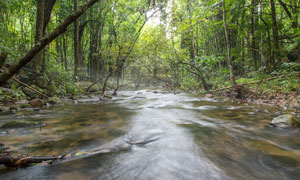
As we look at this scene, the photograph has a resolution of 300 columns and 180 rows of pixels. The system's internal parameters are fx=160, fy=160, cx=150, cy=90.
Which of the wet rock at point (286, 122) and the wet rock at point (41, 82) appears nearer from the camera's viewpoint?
the wet rock at point (286, 122)

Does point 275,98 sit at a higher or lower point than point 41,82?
lower

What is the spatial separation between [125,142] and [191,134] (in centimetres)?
123

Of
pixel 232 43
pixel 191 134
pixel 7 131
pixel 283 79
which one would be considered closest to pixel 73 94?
pixel 7 131

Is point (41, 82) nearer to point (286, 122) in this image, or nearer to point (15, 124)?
point (15, 124)

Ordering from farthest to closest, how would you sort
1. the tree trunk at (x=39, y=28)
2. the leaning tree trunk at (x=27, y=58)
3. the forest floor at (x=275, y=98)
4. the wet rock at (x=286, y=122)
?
the tree trunk at (x=39, y=28)
the forest floor at (x=275, y=98)
the wet rock at (x=286, y=122)
the leaning tree trunk at (x=27, y=58)

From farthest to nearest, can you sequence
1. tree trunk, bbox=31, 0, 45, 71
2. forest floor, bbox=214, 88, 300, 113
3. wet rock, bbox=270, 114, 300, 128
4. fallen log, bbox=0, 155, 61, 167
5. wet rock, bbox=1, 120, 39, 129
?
1. tree trunk, bbox=31, 0, 45, 71
2. forest floor, bbox=214, 88, 300, 113
3. wet rock, bbox=1, 120, 39, 129
4. wet rock, bbox=270, 114, 300, 128
5. fallen log, bbox=0, 155, 61, 167

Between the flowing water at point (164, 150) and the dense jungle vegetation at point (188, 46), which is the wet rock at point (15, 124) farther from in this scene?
the dense jungle vegetation at point (188, 46)

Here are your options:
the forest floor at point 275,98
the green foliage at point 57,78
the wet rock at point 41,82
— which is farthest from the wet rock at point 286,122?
the wet rock at point 41,82

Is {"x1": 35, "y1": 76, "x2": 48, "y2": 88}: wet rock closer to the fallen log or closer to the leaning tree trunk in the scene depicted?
the leaning tree trunk

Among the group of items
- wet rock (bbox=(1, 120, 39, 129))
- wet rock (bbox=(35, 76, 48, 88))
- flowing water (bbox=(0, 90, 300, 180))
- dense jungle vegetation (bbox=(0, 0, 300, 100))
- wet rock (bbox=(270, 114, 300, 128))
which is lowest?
flowing water (bbox=(0, 90, 300, 180))

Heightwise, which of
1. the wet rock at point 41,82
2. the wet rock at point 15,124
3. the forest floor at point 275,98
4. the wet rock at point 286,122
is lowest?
the wet rock at point 15,124

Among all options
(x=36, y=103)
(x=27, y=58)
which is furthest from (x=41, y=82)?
(x=27, y=58)

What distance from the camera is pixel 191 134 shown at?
2982mm

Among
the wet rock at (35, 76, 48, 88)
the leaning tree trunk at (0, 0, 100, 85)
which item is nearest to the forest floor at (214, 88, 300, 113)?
the leaning tree trunk at (0, 0, 100, 85)
